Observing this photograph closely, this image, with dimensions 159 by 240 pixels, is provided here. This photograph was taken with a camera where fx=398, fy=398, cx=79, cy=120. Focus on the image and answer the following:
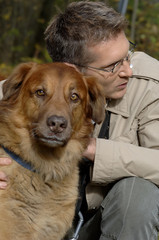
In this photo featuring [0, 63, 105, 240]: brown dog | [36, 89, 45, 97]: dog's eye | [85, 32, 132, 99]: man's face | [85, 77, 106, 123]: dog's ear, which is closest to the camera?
[0, 63, 105, 240]: brown dog

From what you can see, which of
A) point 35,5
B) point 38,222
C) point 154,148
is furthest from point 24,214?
point 35,5

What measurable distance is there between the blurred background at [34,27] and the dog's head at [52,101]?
7.77 metres

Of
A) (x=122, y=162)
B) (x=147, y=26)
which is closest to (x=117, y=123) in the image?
(x=122, y=162)

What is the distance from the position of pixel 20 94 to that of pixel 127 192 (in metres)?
1.15

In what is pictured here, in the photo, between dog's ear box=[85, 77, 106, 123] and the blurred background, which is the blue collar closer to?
dog's ear box=[85, 77, 106, 123]

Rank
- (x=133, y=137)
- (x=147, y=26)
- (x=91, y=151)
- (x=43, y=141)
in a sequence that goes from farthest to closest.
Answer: (x=147, y=26)
(x=133, y=137)
(x=91, y=151)
(x=43, y=141)

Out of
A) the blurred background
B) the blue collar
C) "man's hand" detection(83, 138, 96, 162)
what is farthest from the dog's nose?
the blurred background

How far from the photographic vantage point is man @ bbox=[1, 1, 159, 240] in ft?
10.3

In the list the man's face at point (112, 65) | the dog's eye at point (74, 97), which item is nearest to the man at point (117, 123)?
the man's face at point (112, 65)

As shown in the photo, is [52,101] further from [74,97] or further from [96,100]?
[96,100]

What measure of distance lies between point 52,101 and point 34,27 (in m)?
10.9

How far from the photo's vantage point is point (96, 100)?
11.1 ft

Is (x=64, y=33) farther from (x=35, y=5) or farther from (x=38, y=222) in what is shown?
(x=35, y=5)

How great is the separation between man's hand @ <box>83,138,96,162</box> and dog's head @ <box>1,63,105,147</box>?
0.09 m
